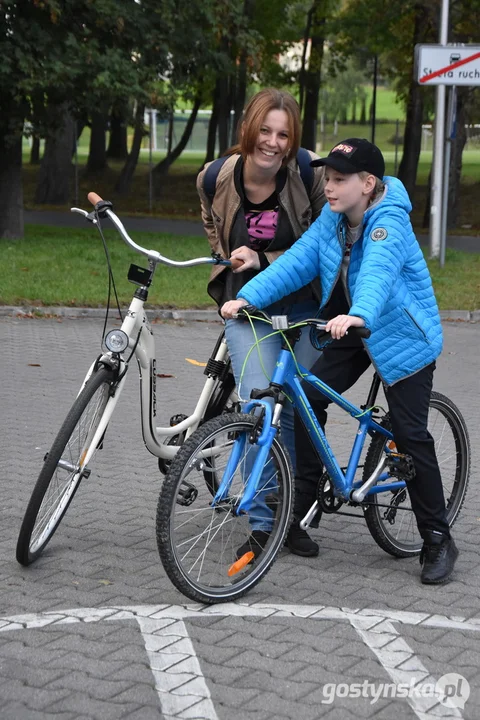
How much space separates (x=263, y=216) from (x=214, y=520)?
1.36m

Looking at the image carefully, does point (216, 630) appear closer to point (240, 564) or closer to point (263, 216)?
point (240, 564)

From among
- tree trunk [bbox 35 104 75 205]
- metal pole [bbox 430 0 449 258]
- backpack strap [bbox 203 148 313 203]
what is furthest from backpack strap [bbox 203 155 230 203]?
tree trunk [bbox 35 104 75 205]

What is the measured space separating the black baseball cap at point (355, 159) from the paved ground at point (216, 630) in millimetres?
1663

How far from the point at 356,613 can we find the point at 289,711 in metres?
0.93

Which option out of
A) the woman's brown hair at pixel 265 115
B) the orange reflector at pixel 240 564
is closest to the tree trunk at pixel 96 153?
the woman's brown hair at pixel 265 115

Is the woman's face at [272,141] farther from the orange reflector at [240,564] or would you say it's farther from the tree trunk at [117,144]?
the tree trunk at [117,144]

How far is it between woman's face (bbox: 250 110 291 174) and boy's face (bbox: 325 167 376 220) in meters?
0.36

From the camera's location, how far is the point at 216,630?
4227mm

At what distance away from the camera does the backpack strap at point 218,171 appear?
16.5 feet

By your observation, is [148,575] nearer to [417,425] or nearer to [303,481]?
[303,481]

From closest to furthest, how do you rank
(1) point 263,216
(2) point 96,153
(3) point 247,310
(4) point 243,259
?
(3) point 247,310 < (4) point 243,259 < (1) point 263,216 < (2) point 96,153

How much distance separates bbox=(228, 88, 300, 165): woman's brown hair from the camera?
4809mm

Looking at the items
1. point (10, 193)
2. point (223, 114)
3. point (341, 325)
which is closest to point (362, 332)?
point (341, 325)

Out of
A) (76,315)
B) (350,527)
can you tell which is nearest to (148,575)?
(350,527)
